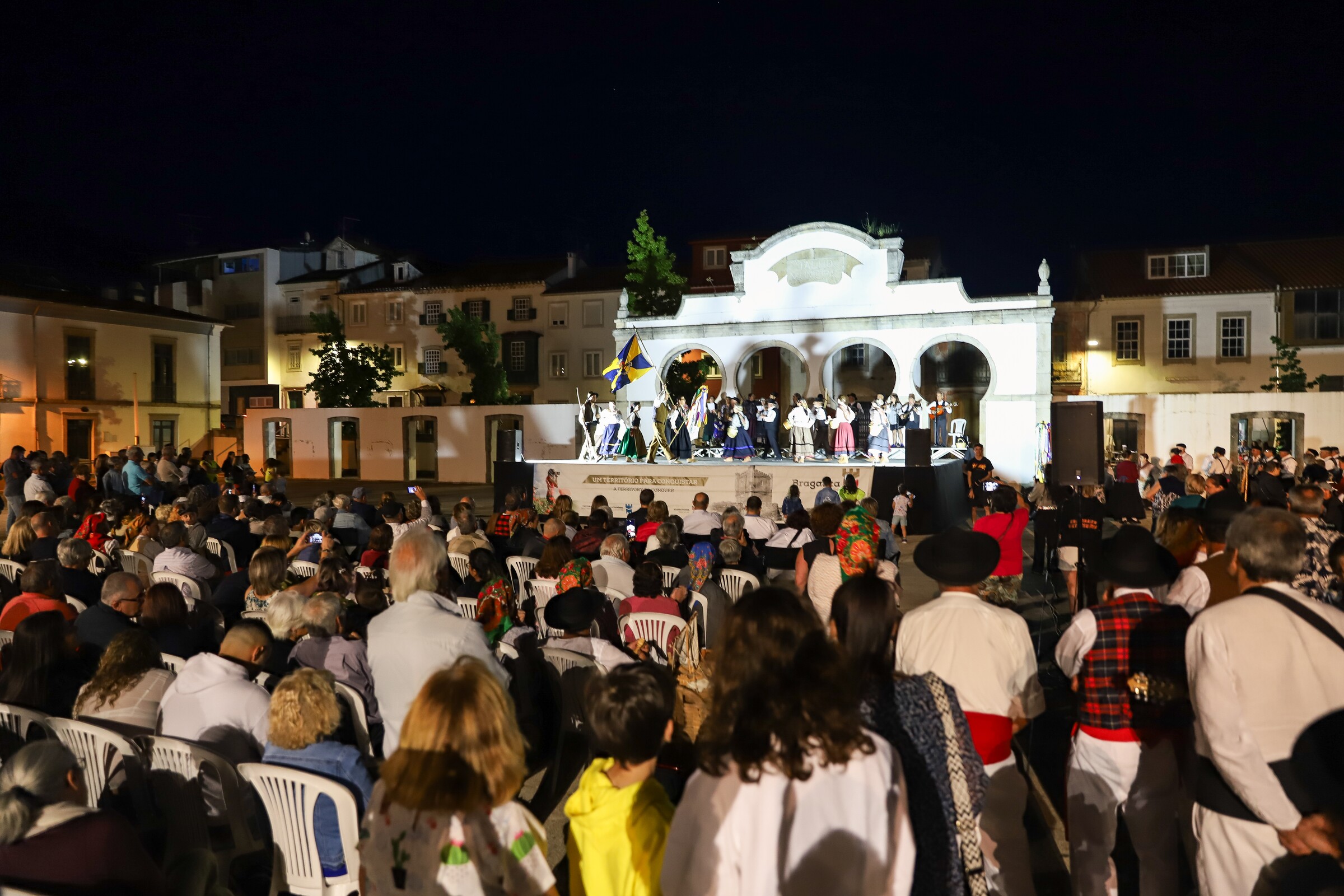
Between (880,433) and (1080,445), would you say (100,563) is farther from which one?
(880,433)

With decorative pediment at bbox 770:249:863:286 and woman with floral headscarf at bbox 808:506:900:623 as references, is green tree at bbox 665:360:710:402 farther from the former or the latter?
woman with floral headscarf at bbox 808:506:900:623

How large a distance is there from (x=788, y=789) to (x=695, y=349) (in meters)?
23.8

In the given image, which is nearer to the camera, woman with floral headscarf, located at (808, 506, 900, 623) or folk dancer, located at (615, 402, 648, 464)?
woman with floral headscarf, located at (808, 506, 900, 623)

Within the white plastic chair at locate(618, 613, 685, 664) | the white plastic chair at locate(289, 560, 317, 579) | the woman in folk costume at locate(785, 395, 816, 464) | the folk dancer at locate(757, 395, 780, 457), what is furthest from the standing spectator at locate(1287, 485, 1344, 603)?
the folk dancer at locate(757, 395, 780, 457)

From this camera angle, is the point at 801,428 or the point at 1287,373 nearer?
the point at 801,428

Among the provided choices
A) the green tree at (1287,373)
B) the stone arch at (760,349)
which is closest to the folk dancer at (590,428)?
the stone arch at (760,349)

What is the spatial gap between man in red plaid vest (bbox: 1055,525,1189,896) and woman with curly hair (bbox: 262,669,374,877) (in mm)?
2433

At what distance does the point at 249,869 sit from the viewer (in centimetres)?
325

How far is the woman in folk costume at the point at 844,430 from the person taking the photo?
1906 centimetres

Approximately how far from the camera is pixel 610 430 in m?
19.0

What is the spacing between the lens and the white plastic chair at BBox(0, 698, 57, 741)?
10.6 ft

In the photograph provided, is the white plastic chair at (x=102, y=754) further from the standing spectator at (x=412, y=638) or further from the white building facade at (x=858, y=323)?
the white building facade at (x=858, y=323)

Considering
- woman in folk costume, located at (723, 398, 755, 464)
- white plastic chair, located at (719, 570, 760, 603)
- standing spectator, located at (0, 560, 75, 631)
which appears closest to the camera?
standing spectator, located at (0, 560, 75, 631)

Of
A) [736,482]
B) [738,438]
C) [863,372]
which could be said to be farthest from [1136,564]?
[863,372]
